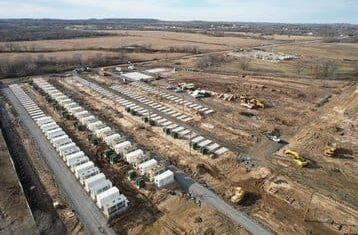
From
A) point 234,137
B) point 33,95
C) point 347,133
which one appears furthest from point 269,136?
point 33,95

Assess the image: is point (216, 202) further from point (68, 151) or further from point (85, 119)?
point (85, 119)

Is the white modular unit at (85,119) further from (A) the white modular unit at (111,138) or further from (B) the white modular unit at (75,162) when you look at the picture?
(B) the white modular unit at (75,162)

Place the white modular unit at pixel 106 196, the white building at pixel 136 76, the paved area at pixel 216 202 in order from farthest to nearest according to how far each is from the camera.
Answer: the white building at pixel 136 76
the white modular unit at pixel 106 196
the paved area at pixel 216 202

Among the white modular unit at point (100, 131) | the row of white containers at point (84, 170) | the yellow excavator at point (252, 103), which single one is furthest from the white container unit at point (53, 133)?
the yellow excavator at point (252, 103)

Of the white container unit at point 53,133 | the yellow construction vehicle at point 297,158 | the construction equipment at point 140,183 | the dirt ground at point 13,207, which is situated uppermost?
the yellow construction vehicle at point 297,158

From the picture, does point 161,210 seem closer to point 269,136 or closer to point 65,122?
point 269,136

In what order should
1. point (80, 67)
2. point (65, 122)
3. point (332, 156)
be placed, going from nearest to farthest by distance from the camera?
1. point (332, 156)
2. point (65, 122)
3. point (80, 67)

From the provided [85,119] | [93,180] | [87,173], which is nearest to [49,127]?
[85,119]

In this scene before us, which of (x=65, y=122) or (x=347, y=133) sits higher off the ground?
(x=347, y=133)

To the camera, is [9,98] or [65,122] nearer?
[65,122]
